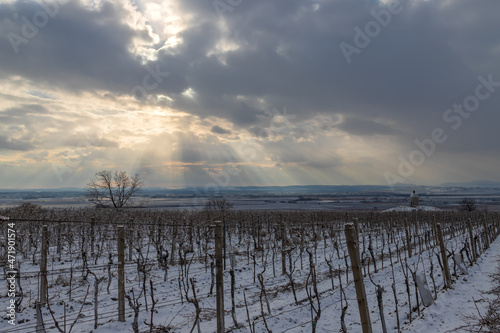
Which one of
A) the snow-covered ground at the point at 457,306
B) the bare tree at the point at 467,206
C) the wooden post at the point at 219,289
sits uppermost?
the wooden post at the point at 219,289

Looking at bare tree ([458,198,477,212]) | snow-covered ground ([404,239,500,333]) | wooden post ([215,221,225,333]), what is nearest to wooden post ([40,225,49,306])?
wooden post ([215,221,225,333])

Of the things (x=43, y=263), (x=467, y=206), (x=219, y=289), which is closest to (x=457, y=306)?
(x=219, y=289)

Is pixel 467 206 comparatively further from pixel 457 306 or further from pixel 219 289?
pixel 219 289

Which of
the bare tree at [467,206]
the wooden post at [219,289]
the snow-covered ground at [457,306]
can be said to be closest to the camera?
the wooden post at [219,289]

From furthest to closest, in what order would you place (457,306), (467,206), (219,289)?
(467,206) → (457,306) → (219,289)

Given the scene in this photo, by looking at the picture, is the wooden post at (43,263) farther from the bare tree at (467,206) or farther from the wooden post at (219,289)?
the bare tree at (467,206)

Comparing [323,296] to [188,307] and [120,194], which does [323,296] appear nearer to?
[188,307]

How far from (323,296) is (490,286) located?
5.29m

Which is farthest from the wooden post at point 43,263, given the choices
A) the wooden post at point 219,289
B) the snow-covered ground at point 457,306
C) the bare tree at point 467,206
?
→ the bare tree at point 467,206

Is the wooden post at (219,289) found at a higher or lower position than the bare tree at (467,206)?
higher

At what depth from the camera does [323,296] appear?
9172 mm

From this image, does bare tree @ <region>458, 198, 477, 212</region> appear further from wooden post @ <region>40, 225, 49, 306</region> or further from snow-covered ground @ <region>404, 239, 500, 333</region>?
wooden post @ <region>40, 225, 49, 306</region>

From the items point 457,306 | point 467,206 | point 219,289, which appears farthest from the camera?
point 467,206

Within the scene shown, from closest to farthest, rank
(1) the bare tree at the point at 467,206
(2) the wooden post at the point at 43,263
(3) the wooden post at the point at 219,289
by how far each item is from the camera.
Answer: (3) the wooden post at the point at 219,289
(2) the wooden post at the point at 43,263
(1) the bare tree at the point at 467,206
